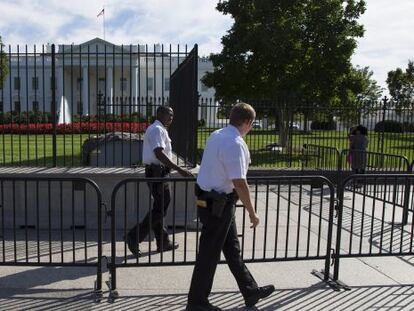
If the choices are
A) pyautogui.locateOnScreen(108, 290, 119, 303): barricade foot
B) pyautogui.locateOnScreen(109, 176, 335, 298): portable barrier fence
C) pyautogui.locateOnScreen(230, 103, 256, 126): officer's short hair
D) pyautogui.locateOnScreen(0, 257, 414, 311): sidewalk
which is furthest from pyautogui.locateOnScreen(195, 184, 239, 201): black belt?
pyautogui.locateOnScreen(108, 290, 119, 303): barricade foot

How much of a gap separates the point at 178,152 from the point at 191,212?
240 centimetres

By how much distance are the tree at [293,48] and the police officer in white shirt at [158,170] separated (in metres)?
13.3

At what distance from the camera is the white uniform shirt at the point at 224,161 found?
392 centimetres

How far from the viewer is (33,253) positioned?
604 cm

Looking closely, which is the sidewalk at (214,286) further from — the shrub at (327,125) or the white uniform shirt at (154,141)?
the shrub at (327,125)

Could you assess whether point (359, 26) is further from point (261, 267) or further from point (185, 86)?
point (261, 267)

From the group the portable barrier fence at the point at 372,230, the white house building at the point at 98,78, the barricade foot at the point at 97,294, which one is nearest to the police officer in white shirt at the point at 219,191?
the barricade foot at the point at 97,294

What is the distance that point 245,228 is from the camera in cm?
772

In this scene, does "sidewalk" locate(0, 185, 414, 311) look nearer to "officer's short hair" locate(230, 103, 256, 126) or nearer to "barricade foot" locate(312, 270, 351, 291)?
"barricade foot" locate(312, 270, 351, 291)

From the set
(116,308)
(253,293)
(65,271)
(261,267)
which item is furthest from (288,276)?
(65,271)

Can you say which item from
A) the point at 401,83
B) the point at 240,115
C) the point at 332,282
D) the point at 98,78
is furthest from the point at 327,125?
the point at 401,83

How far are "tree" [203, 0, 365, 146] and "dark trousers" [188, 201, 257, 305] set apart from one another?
14887mm

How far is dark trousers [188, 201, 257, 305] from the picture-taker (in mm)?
4145

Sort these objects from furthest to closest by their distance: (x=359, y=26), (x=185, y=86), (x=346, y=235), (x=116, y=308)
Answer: (x=359, y=26) < (x=185, y=86) < (x=346, y=235) < (x=116, y=308)
